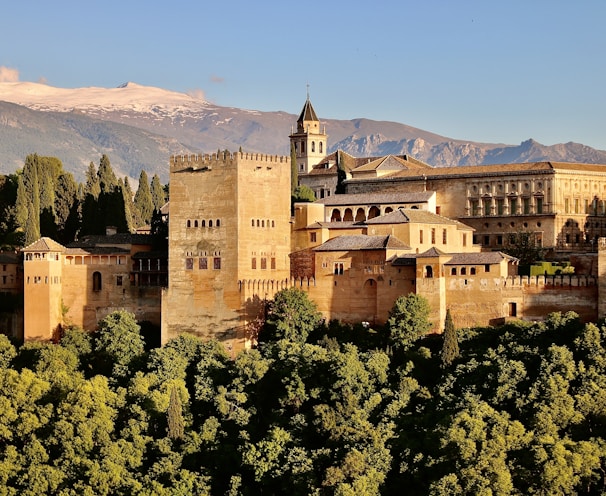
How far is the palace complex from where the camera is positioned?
170ft

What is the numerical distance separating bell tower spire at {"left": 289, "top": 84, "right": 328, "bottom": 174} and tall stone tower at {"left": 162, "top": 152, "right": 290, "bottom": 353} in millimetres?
25403

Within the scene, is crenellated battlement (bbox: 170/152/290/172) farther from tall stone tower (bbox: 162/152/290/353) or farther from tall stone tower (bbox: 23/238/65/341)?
tall stone tower (bbox: 23/238/65/341)

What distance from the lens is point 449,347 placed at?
4903cm

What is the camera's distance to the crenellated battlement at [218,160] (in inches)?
2156

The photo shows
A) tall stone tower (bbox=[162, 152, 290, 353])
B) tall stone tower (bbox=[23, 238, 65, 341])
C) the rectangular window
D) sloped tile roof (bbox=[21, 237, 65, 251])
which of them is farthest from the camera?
the rectangular window

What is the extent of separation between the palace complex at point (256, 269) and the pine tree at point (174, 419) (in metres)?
7.42

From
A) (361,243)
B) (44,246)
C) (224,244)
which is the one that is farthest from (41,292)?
(361,243)

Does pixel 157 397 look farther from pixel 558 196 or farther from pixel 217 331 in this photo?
pixel 558 196

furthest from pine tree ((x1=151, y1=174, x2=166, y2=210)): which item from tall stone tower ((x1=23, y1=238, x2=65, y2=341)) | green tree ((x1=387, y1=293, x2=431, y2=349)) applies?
green tree ((x1=387, y1=293, x2=431, y2=349))

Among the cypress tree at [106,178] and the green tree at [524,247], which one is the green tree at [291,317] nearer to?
the green tree at [524,247]

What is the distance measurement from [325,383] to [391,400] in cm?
256

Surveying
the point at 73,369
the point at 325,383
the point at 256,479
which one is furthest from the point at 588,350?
the point at 73,369

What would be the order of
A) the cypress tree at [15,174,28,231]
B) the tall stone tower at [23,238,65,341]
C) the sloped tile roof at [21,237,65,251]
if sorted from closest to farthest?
1. the tall stone tower at [23,238,65,341]
2. the sloped tile roof at [21,237,65,251]
3. the cypress tree at [15,174,28,231]

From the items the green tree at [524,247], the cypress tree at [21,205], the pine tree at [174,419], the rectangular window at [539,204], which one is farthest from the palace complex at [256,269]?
the cypress tree at [21,205]
